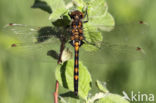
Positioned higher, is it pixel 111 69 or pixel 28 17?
pixel 28 17

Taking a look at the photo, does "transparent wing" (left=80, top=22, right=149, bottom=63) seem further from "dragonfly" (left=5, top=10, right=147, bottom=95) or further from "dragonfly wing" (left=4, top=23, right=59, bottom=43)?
"dragonfly wing" (left=4, top=23, right=59, bottom=43)

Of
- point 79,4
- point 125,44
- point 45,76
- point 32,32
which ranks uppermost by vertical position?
point 79,4

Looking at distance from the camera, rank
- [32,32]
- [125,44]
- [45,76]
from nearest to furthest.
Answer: [32,32] → [125,44] → [45,76]

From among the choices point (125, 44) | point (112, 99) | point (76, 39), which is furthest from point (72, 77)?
point (125, 44)

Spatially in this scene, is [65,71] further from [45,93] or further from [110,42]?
[45,93]

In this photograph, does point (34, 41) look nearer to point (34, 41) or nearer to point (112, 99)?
point (34, 41)

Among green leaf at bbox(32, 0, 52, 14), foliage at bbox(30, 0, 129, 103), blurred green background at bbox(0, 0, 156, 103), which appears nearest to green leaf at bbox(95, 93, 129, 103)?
foliage at bbox(30, 0, 129, 103)

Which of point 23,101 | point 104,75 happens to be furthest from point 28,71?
point 104,75

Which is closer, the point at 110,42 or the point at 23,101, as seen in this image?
the point at 110,42
